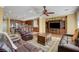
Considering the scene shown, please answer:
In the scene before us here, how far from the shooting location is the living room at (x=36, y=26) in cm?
220

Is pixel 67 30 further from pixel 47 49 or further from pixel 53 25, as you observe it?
pixel 47 49

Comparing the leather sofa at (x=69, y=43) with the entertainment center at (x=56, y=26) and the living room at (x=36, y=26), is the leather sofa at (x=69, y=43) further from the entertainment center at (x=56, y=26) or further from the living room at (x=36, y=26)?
the entertainment center at (x=56, y=26)

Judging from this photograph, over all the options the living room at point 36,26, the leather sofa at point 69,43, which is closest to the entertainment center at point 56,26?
the living room at point 36,26

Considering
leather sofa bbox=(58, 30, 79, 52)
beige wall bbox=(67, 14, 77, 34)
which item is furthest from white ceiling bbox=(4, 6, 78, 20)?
leather sofa bbox=(58, 30, 79, 52)

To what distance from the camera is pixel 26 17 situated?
2.22 metres

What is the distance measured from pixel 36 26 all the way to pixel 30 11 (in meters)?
0.30

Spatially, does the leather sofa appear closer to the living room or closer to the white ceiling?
the living room

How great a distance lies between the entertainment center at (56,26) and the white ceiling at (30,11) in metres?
0.14

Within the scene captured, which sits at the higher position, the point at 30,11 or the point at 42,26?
the point at 30,11

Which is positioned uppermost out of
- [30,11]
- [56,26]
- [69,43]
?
[30,11]

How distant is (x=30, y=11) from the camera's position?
7.34 feet

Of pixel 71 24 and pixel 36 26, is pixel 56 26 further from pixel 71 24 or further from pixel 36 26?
pixel 36 26

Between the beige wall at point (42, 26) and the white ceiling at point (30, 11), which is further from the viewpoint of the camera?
the beige wall at point (42, 26)

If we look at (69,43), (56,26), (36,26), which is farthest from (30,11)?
(69,43)
